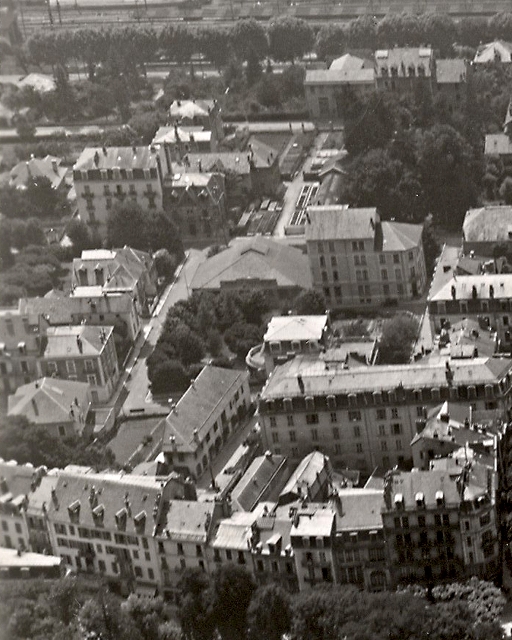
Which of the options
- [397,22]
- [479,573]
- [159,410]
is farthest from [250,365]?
[397,22]

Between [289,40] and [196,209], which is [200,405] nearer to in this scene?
[196,209]

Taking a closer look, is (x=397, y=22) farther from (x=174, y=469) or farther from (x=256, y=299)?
(x=174, y=469)

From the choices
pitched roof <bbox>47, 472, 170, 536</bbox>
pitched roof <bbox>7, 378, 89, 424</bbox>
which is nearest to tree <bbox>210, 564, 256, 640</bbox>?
pitched roof <bbox>47, 472, 170, 536</bbox>

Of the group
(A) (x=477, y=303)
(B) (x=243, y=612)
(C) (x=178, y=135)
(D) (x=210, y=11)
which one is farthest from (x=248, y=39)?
(B) (x=243, y=612)

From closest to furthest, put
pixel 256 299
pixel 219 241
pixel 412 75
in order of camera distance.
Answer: pixel 256 299 → pixel 219 241 → pixel 412 75

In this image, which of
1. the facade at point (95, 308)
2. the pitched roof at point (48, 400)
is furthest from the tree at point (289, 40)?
the pitched roof at point (48, 400)

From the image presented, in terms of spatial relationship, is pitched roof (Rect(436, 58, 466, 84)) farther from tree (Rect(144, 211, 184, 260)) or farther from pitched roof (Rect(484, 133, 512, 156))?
tree (Rect(144, 211, 184, 260))
